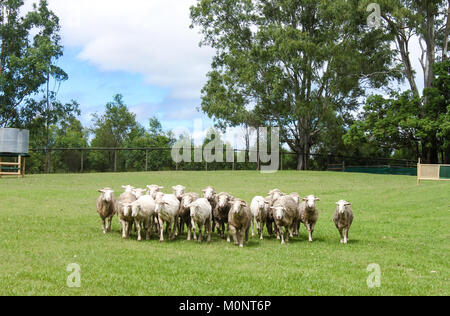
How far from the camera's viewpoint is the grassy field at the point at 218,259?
21.7 feet

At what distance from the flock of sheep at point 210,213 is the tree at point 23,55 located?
95.6 feet

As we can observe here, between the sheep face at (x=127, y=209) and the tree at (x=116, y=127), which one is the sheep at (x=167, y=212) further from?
the tree at (x=116, y=127)

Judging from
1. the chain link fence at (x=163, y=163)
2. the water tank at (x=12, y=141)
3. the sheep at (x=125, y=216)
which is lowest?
the sheep at (x=125, y=216)

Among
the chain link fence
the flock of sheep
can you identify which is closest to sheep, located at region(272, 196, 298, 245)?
the flock of sheep

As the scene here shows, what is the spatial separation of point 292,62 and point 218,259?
31097 millimetres

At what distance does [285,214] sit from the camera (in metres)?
11.1

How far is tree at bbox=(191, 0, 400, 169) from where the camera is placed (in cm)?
3741

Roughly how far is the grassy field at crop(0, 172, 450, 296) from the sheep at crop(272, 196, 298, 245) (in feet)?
1.26

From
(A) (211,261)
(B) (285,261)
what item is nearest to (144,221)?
(A) (211,261)

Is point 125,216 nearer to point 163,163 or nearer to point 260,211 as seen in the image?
point 260,211

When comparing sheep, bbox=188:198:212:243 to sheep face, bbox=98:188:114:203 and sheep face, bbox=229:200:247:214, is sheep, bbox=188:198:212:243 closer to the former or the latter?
sheep face, bbox=229:200:247:214

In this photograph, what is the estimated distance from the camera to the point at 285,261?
8.58m

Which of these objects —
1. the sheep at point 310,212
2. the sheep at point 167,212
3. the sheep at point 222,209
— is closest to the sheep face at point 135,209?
the sheep at point 167,212

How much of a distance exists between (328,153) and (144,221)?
127ft
